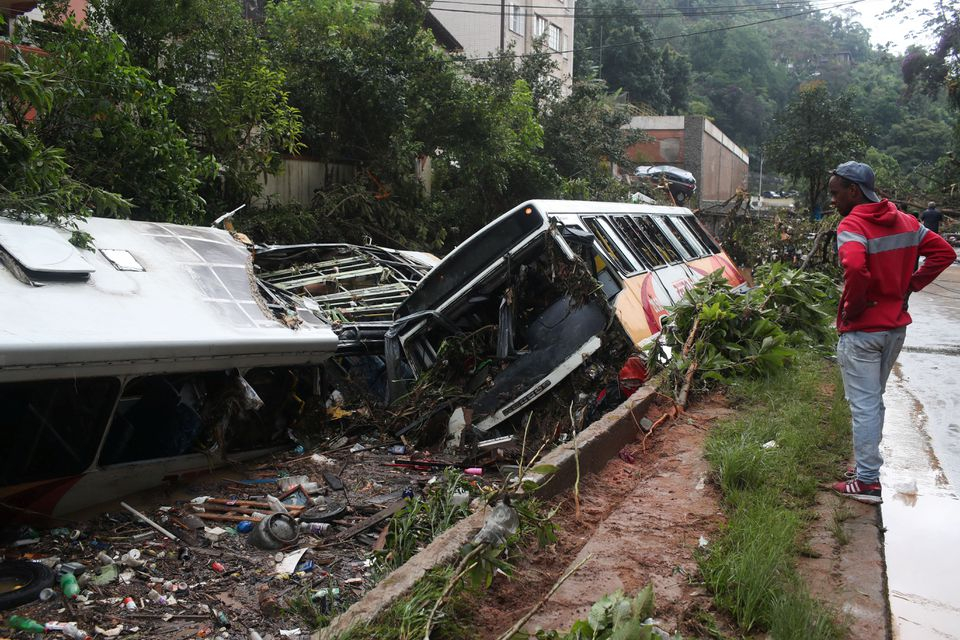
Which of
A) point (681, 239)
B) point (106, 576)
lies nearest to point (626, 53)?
point (681, 239)

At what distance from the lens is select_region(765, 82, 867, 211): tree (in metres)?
28.7

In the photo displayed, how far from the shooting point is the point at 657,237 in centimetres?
1033

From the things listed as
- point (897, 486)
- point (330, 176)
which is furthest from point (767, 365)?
point (330, 176)

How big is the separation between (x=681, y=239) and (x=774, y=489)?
7.50 m

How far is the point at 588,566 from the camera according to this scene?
142 inches

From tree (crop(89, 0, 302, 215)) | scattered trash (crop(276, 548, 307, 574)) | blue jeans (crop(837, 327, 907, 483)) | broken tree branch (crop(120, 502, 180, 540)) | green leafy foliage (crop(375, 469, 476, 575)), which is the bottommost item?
scattered trash (crop(276, 548, 307, 574))

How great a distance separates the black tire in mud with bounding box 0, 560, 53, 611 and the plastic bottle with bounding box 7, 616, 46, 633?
178 millimetres

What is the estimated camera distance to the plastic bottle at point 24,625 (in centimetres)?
357

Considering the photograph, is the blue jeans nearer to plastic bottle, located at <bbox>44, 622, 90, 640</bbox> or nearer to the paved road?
the paved road

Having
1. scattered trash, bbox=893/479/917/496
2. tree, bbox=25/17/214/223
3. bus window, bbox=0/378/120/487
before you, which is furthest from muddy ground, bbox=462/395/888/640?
tree, bbox=25/17/214/223

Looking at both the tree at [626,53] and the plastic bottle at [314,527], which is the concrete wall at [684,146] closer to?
the tree at [626,53]

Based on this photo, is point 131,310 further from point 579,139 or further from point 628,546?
point 579,139

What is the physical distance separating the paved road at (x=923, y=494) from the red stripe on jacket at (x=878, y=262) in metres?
1.19

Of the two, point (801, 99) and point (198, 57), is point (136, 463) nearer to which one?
point (198, 57)
